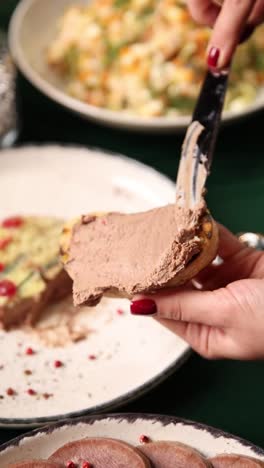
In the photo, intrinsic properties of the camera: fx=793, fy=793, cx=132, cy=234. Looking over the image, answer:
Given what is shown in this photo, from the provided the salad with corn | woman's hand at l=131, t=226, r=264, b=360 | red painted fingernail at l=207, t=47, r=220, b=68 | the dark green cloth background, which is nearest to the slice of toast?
the dark green cloth background

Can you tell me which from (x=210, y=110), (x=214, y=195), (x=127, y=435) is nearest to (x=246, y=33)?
(x=210, y=110)

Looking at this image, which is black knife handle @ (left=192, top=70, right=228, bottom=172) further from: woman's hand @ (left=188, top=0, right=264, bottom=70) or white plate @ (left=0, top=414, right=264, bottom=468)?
white plate @ (left=0, top=414, right=264, bottom=468)

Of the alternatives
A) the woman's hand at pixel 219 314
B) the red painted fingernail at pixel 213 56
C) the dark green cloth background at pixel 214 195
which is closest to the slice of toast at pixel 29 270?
the dark green cloth background at pixel 214 195

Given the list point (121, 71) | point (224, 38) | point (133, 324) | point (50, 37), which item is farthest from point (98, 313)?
point (50, 37)

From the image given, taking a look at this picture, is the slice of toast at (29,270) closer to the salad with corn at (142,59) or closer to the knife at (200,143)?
the knife at (200,143)

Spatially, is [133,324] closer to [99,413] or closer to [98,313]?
[98,313]

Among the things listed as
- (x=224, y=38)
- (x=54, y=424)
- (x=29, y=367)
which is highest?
(x=224, y=38)
